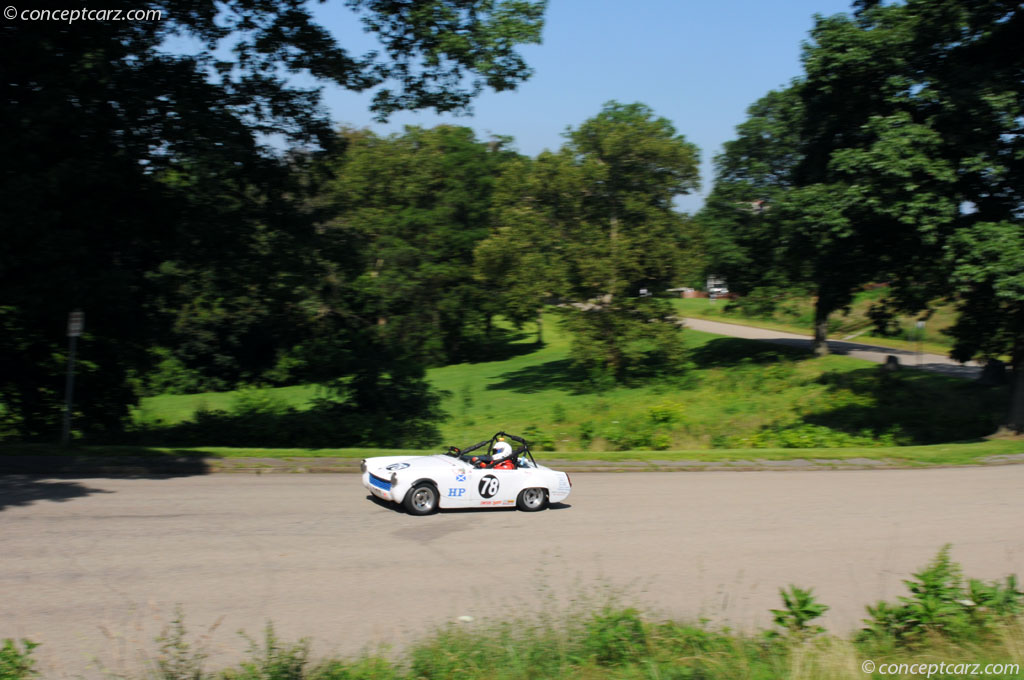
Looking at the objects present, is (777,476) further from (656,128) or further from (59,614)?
(656,128)

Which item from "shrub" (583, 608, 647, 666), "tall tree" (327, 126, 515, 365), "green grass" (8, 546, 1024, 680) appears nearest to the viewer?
"green grass" (8, 546, 1024, 680)

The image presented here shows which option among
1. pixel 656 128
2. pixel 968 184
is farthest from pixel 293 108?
pixel 656 128

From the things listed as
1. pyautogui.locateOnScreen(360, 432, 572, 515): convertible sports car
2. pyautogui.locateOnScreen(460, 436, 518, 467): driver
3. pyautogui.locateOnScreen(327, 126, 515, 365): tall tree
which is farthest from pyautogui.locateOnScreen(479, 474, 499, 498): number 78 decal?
pyautogui.locateOnScreen(327, 126, 515, 365): tall tree

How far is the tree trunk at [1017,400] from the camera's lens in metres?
22.8

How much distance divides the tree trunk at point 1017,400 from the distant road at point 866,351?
9.57 m

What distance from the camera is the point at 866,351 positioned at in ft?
157

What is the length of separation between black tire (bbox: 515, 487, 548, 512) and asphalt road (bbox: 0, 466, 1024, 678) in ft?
0.72

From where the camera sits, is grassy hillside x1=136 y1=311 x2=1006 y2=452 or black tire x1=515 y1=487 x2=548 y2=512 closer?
black tire x1=515 y1=487 x2=548 y2=512

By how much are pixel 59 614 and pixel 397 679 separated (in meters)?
3.50

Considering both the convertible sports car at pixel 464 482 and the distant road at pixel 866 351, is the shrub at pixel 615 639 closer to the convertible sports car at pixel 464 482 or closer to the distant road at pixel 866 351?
the convertible sports car at pixel 464 482

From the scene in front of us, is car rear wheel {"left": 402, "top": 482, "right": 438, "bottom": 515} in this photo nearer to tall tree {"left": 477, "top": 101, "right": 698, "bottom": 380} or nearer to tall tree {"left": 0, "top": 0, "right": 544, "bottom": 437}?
tall tree {"left": 0, "top": 0, "right": 544, "bottom": 437}

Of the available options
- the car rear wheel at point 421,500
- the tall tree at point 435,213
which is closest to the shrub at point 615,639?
the car rear wheel at point 421,500

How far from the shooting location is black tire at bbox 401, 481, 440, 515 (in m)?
12.1

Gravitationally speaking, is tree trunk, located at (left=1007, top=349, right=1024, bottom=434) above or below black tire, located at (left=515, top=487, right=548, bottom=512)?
above
